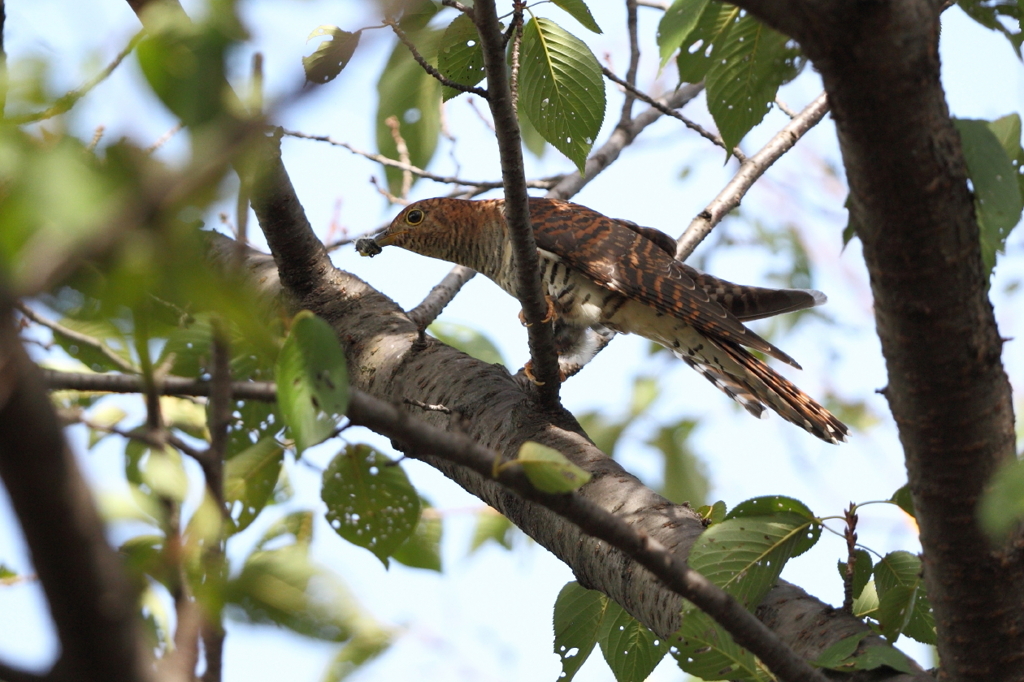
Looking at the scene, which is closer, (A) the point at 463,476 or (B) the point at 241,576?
(B) the point at 241,576

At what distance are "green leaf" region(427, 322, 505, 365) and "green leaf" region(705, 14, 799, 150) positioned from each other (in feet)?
6.20

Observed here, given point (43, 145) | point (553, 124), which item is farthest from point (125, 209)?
point (553, 124)

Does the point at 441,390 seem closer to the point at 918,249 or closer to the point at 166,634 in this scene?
the point at 166,634

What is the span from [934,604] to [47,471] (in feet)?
4.54

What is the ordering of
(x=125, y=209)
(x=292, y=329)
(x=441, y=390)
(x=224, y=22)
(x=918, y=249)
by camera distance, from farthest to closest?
1. (x=441, y=390)
2. (x=918, y=249)
3. (x=292, y=329)
4. (x=224, y=22)
5. (x=125, y=209)

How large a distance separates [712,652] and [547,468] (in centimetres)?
62

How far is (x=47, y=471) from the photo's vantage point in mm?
619

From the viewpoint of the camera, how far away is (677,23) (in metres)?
1.97

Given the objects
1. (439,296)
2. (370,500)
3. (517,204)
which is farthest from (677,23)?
(439,296)

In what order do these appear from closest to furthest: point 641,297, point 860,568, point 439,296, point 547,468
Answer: point 547,468 → point 860,568 → point 439,296 → point 641,297

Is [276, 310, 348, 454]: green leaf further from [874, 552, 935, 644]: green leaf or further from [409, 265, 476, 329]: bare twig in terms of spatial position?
[409, 265, 476, 329]: bare twig

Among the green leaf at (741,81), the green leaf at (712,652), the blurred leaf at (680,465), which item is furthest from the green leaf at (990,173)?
the blurred leaf at (680,465)

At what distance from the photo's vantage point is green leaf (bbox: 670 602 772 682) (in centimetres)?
148

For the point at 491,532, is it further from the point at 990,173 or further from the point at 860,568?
the point at 990,173
